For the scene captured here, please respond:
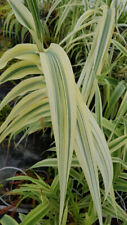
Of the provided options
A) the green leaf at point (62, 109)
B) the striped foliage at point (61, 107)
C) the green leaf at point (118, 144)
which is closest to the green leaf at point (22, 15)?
the striped foliage at point (61, 107)

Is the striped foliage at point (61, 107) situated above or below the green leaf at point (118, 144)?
above

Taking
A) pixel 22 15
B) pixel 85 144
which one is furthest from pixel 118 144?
pixel 22 15

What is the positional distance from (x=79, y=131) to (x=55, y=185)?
1.11ft

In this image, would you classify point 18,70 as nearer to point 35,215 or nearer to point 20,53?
point 20,53

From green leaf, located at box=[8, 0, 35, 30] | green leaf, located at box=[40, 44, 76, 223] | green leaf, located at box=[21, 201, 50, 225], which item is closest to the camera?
green leaf, located at box=[40, 44, 76, 223]

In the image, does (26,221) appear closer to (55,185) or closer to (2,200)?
(55,185)

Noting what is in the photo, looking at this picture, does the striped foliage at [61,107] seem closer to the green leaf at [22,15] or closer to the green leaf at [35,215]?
the green leaf at [22,15]

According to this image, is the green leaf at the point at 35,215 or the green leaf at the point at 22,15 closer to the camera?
the green leaf at the point at 22,15

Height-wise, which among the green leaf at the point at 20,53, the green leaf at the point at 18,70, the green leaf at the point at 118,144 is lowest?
the green leaf at the point at 118,144

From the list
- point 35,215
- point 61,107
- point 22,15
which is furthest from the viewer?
point 35,215

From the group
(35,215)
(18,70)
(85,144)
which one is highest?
(18,70)

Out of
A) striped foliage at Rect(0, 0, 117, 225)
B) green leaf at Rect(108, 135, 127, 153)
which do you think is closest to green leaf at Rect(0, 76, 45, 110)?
striped foliage at Rect(0, 0, 117, 225)

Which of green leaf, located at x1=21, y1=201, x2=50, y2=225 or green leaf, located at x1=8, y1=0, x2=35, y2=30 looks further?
green leaf, located at x1=21, y1=201, x2=50, y2=225

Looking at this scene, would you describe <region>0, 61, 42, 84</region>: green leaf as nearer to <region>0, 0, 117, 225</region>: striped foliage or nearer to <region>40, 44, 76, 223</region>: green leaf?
<region>0, 0, 117, 225</region>: striped foliage
